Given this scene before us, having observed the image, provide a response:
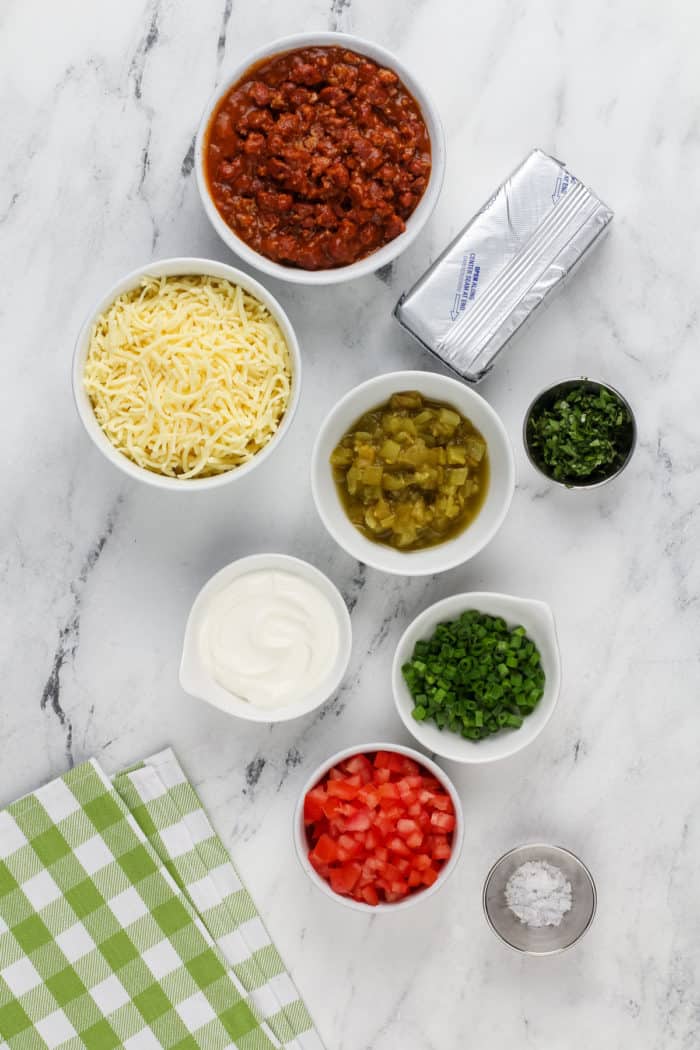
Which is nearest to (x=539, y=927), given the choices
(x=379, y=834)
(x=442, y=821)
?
(x=442, y=821)

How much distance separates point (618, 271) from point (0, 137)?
1.93 m

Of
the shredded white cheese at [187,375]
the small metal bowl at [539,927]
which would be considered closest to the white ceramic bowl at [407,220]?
the shredded white cheese at [187,375]

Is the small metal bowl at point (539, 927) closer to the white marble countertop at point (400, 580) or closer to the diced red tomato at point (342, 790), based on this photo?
the white marble countertop at point (400, 580)

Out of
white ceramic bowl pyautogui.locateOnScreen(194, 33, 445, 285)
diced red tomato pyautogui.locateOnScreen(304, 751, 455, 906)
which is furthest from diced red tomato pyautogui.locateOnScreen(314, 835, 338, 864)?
white ceramic bowl pyautogui.locateOnScreen(194, 33, 445, 285)

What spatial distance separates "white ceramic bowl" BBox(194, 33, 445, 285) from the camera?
2736 millimetres

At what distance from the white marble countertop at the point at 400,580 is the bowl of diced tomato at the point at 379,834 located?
22cm

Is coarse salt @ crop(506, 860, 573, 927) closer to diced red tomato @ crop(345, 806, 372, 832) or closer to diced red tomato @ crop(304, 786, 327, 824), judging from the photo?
diced red tomato @ crop(345, 806, 372, 832)

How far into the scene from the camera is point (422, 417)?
114 inches

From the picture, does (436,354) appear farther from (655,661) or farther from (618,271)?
(655,661)

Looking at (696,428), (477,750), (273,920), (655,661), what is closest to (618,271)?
(696,428)

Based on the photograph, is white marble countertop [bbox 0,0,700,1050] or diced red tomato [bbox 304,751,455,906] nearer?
diced red tomato [bbox 304,751,455,906]

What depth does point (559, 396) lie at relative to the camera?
2969 millimetres

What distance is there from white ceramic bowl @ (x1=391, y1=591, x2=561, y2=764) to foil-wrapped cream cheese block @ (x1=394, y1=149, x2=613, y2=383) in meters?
0.71

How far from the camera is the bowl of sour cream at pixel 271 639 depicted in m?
2.95
